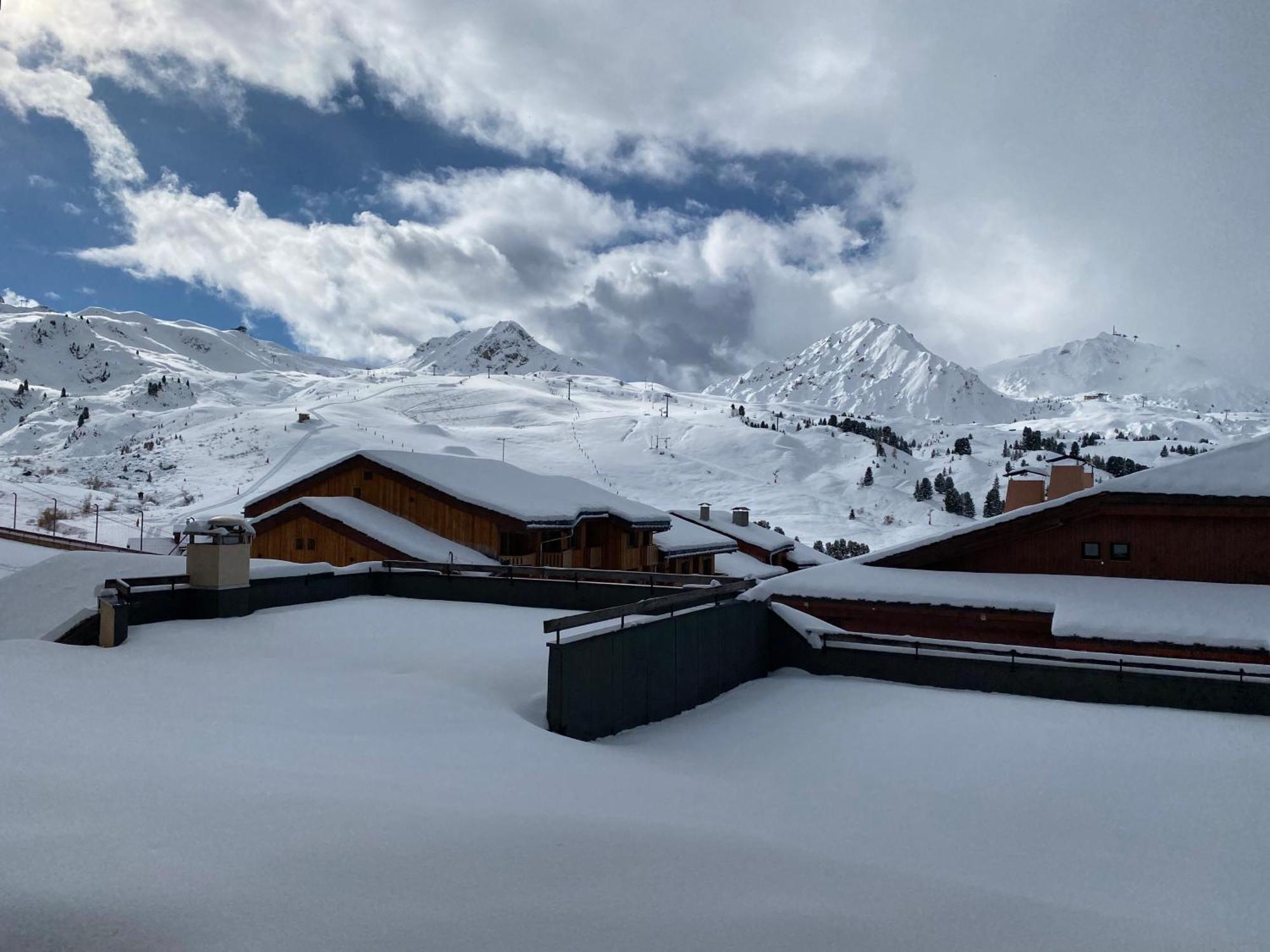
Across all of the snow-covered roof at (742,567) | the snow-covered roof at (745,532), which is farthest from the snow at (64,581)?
the snow-covered roof at (745,532)

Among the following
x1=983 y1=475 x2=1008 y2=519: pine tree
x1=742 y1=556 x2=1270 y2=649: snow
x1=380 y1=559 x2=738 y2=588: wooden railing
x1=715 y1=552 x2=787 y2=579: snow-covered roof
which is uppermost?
x1=983 y1=475 x2=1008 y2=519: pine tree

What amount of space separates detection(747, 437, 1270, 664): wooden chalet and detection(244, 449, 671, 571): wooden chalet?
430 inches

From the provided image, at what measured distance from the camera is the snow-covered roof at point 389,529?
24.7m

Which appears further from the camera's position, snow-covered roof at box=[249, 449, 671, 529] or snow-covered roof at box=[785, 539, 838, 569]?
snow-covered roof at box=[785, 539, 838, 569]

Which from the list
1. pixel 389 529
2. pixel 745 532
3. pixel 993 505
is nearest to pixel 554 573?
pixel 389 529

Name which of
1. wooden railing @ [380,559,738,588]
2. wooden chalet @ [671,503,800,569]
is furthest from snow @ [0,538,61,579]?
wooden chalet @ [671,503,800,569]

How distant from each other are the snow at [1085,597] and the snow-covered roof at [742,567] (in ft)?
71.2

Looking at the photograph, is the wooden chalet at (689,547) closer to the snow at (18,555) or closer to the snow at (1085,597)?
the snow at (1085,597)

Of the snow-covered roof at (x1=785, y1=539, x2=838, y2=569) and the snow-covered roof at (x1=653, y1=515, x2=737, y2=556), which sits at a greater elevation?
the snow-covered roof at (x1=653, y1=515, x2=737, y2=556)

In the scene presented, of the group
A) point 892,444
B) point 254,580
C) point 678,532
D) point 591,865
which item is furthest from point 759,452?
point 591,865

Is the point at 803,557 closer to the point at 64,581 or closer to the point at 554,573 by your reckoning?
the point at 554,573

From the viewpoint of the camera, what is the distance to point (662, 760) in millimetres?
7883

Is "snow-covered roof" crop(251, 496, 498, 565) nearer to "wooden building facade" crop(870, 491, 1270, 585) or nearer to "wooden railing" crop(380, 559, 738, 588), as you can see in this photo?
"wooden railing" crop(380, 559, 738, 588)

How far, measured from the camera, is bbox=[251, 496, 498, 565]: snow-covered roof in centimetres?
2469
